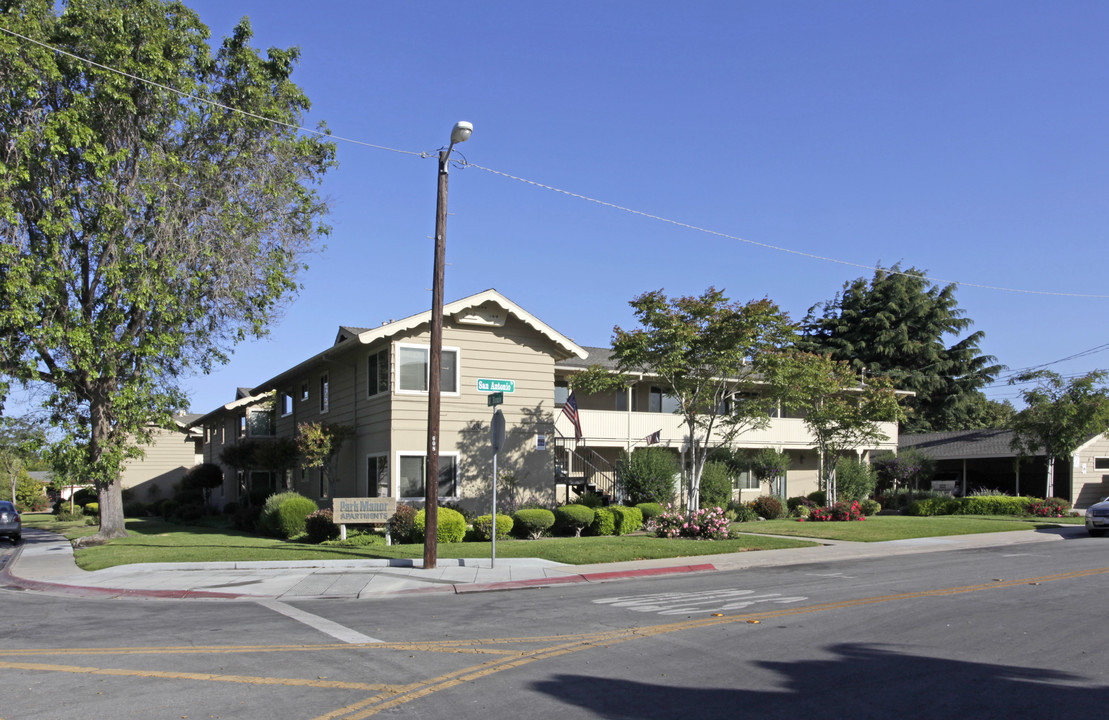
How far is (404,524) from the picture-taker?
2056 centimetres

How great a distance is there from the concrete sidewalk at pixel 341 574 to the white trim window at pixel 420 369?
271 inches

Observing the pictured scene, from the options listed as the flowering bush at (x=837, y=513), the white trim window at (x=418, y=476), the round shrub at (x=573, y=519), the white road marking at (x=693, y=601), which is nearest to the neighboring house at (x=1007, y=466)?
the flowering bush at (x=837, y=513)

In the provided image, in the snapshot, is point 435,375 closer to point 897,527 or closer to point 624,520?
point 624,520

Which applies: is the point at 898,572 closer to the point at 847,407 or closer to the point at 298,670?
the point at 298,670

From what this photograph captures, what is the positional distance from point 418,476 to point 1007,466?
32.1 meters

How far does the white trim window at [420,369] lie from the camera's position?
22781 millimetres

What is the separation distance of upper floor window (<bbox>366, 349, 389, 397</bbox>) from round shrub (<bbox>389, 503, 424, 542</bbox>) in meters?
3.74

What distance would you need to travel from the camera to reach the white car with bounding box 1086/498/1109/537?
2381cm

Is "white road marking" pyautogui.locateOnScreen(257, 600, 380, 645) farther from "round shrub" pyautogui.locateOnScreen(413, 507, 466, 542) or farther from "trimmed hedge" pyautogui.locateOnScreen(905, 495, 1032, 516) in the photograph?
"trimmed hedge" pyautogui.locateOnScreen(905, 495, 1032, 516)

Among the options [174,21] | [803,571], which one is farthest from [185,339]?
[803,571]

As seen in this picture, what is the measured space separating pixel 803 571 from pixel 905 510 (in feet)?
71.4

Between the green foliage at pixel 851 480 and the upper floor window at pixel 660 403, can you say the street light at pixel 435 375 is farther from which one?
the green foliage at pixel 851 480

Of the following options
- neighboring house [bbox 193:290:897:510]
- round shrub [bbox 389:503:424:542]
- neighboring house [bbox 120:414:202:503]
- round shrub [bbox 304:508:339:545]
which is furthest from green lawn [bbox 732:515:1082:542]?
neighboring house [bbox 120:414:202:503]

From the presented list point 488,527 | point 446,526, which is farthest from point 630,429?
point 446,526
